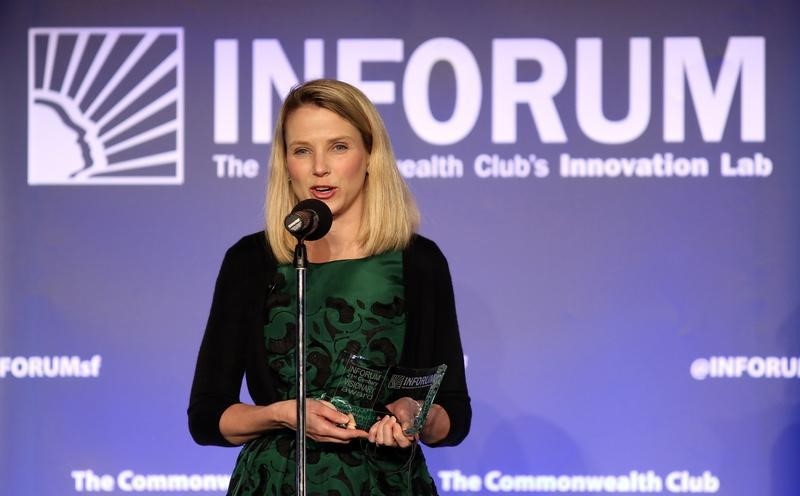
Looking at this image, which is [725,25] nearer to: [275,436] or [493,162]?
[493,162]

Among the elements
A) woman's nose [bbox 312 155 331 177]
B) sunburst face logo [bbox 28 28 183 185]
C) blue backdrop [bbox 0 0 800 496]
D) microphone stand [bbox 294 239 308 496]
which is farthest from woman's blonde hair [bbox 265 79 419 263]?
sunburst face logo [bbox 28 28 183 185]

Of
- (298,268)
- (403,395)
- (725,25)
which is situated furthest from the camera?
(725,25)

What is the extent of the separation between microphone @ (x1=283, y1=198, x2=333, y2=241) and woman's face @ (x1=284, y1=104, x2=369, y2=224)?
11.2 inches

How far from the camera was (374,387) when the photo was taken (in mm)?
2080

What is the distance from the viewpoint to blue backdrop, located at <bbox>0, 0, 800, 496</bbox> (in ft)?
13.5

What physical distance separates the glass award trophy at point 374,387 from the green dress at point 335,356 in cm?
12

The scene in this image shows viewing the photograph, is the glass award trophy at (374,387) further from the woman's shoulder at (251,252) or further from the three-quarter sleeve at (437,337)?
the woman's shoulder at (251,252)

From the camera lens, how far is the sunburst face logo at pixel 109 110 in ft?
13.6

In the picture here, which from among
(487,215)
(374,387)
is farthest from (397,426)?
(487,215)

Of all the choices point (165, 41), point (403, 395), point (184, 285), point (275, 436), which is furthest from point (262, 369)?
point (165, 41)

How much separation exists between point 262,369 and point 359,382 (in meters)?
0.26

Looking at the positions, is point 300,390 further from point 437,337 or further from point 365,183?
point 365,183

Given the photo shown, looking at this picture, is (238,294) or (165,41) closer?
(238,294)

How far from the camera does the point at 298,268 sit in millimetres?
1857
